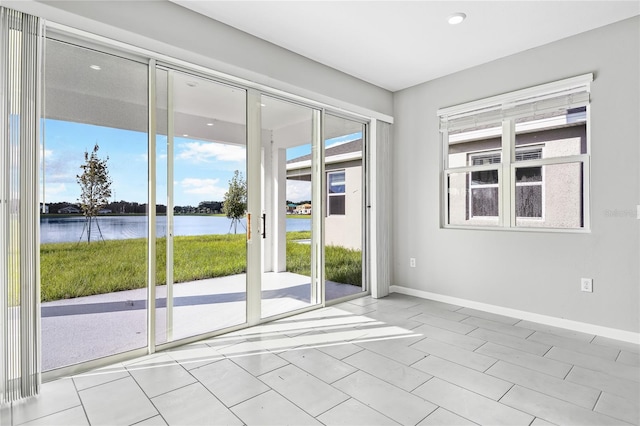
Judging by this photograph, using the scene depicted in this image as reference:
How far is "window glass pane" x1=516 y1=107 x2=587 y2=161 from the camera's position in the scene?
3.30 meters

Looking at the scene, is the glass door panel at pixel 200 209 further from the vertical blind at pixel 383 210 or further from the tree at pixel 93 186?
the vertical blind at pixel 383 210

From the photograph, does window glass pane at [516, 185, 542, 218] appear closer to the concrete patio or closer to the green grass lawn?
the concrete patio

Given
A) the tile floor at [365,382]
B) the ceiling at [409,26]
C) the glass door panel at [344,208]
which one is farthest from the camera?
the glass door panel at [344,208]

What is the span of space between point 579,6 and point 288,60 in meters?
2.53

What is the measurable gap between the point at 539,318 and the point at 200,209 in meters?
3.53

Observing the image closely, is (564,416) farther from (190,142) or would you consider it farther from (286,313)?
(190,142)

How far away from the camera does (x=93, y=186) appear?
254 centimetres

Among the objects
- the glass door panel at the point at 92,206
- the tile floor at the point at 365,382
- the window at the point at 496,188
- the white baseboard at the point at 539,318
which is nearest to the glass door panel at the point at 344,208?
the white baseboard at the point at 539,318

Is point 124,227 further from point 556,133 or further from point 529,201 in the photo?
point 556,133

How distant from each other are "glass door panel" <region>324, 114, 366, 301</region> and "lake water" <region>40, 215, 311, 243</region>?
146cm

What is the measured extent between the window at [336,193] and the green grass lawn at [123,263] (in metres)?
1.43

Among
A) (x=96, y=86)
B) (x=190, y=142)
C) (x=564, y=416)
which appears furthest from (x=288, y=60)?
(x=564, y=416)

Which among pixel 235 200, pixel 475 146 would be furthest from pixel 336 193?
pixel 475 146

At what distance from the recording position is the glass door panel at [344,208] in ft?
14.2
